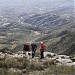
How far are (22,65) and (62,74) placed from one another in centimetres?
366

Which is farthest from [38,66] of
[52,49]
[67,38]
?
[67,38]

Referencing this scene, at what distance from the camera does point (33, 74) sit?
15.9 meters

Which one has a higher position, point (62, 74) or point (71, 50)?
point (62, 74)

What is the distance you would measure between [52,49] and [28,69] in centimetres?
11187

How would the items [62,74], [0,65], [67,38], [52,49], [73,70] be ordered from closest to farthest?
[62,74], [73,70], [0,65], [52,49], [67,38]

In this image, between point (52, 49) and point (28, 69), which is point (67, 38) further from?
point (28, 69)

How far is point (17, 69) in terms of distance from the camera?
17.6 m

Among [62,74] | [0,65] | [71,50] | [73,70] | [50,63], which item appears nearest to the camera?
[62,74]

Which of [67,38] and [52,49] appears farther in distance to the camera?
[67,38]

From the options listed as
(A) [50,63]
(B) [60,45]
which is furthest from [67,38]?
(A) [50,63]

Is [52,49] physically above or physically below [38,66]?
below

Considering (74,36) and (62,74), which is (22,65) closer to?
(62,74)

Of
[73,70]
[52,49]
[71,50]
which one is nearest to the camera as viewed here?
[73,70]

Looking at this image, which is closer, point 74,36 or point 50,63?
point 50,63
